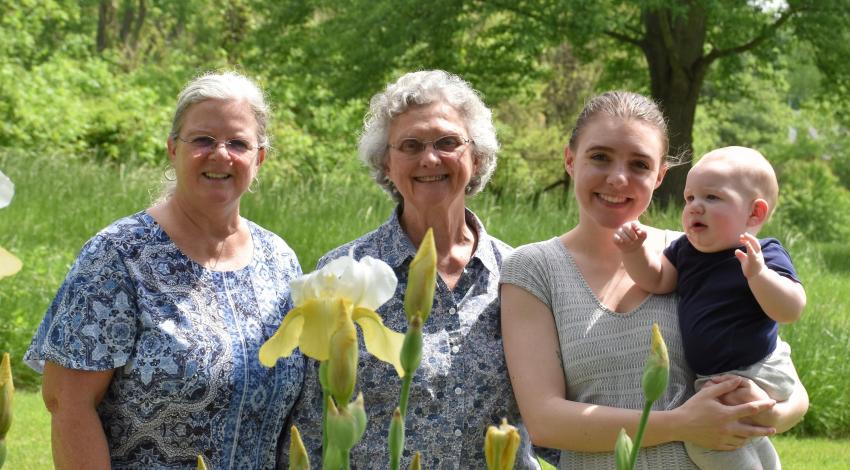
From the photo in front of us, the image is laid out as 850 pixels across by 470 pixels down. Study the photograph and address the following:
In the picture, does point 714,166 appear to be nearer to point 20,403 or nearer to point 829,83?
point 20,403

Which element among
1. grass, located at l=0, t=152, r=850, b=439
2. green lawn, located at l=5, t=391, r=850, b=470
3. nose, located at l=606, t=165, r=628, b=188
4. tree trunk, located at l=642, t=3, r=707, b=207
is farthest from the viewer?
tree trunk, located at l=642, t=3, r=707, b=207

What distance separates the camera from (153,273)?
271 cm

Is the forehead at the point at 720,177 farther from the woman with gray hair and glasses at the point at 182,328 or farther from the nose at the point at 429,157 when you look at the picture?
the woman with gray hair and glasses at the point at 182,328

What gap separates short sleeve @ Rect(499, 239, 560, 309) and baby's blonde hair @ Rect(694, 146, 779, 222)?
18.7 inches

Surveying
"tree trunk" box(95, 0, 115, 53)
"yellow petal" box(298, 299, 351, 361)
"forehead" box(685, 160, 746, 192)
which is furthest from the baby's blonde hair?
"tree trunk" box(95, 0, 115, 53)

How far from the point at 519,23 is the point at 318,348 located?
1276 centimetres

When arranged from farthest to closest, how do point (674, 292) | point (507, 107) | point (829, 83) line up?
point (507, 107) < point (829, 83) < point (674, 292)

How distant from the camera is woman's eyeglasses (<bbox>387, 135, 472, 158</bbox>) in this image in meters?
2.99

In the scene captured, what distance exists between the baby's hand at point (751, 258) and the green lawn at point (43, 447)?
15.0 feet

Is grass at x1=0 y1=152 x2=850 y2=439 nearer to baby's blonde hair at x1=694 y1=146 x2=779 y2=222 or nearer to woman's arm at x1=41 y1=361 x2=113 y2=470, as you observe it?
woman's arm at x1=41 y1=361 x2=113 y2=470

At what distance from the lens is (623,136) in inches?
103

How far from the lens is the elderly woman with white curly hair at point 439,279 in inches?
113

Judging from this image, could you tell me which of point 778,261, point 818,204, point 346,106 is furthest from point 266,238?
point 818,204

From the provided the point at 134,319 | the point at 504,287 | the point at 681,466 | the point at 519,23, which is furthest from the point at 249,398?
the point at 519,23
